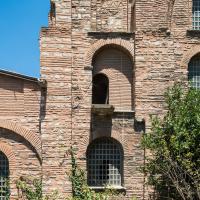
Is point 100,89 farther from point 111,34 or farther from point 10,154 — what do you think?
point 10,154

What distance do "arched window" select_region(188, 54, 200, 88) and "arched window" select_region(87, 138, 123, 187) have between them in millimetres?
3737

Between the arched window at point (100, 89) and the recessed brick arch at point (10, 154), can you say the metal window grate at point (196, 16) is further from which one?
the recessed brick arch at point (10, 154)

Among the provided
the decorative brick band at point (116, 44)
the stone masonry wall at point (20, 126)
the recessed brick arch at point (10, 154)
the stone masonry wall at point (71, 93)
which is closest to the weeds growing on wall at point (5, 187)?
the stone masonry wall at point (20, 126)

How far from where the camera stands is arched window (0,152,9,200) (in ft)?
69.5

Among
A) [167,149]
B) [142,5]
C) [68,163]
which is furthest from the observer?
[142,5]

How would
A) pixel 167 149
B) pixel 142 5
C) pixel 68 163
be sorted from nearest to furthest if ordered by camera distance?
1. pixel 167 149
2. pixel 68 163
3. pixel 142 5

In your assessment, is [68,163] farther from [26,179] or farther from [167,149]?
[167,149]

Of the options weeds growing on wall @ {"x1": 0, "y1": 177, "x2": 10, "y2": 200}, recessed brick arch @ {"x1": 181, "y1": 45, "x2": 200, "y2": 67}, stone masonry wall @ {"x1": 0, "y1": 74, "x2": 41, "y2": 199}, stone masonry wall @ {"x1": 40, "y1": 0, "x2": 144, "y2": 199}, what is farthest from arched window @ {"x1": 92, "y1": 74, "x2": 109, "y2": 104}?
weeds growing on wall @ {"x1": 0, "y1": 177, "x2": 10, "y2": 200}

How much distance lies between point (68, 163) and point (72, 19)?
5.32 meters

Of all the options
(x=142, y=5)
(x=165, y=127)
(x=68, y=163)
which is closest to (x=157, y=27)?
(x=142, y=5)

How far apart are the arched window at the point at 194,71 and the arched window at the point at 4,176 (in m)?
7.47

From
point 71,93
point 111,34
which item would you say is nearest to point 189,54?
point 111,34

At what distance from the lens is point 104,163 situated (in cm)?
2142

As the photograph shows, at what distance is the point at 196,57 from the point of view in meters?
22.4
